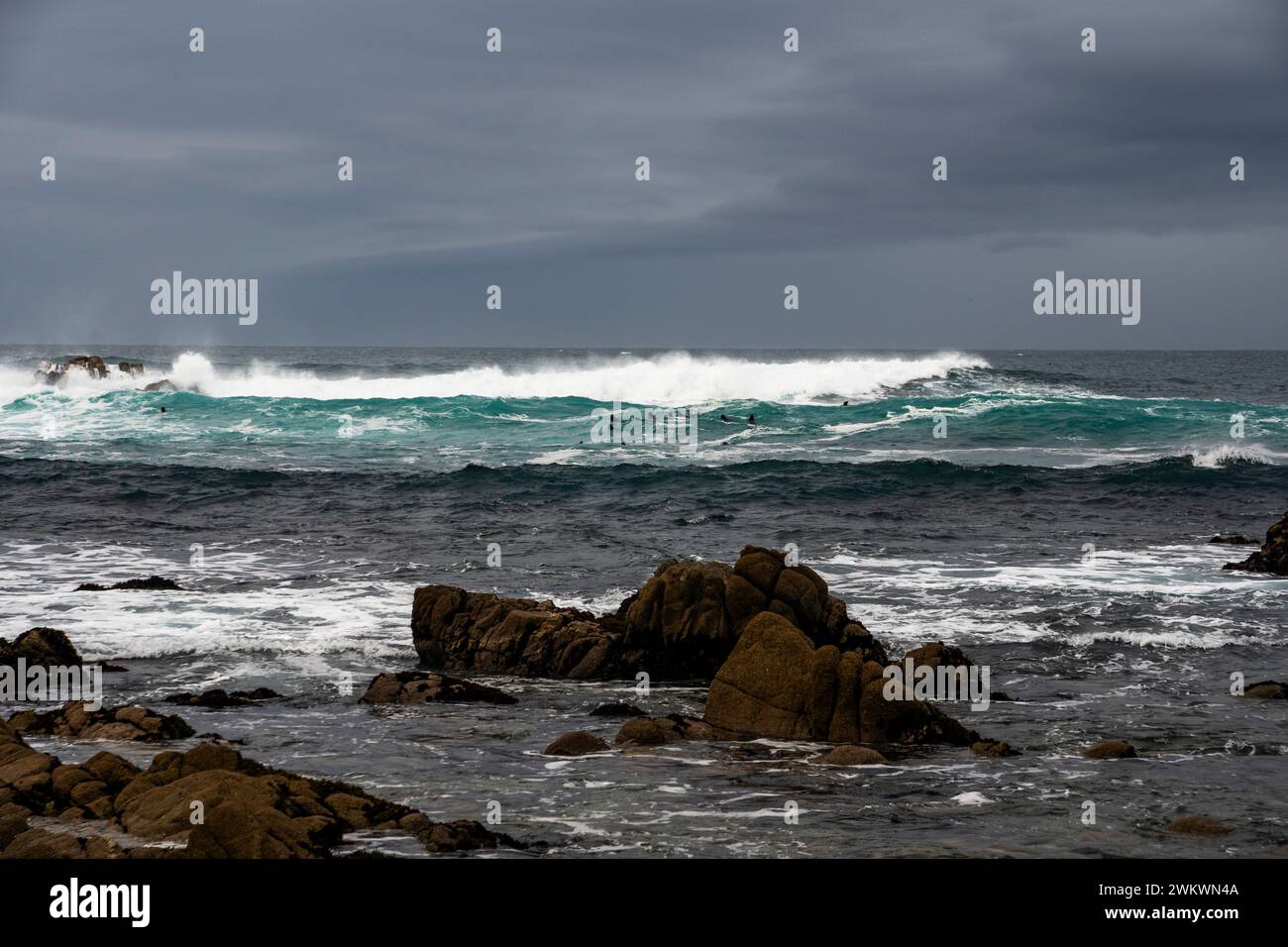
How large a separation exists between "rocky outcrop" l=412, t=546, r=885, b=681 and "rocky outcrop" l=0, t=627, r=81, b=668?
409 centimetres

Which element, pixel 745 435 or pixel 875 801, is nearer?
pixel 875 801

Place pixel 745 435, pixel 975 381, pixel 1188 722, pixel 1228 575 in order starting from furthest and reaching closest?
pixel 975 381
pixel 745 435
pixel 1228 575
pixel 1188 722

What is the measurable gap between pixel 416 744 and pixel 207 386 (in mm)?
59906

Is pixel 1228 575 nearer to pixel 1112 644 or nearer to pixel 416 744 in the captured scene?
pixel 1112 644

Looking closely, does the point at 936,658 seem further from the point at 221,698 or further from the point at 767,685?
the point at 221,698

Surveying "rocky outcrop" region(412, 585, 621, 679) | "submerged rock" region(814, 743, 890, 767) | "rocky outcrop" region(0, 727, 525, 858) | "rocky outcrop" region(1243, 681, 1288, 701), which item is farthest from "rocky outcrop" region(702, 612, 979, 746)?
"rocky outcrop" region(0, 727, 525, 858)

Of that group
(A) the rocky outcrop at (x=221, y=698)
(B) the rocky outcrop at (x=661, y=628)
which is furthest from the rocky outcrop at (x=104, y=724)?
(B) the rocky outcrop at (x=661, y=628)

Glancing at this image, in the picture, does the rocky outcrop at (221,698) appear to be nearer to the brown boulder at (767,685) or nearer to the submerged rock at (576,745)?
the submerged rock at (576,745)

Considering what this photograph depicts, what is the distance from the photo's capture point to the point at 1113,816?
9406 mm

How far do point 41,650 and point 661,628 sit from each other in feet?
23.9

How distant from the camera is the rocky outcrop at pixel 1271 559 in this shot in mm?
20828

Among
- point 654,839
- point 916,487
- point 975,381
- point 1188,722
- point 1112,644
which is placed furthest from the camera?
point 975,381

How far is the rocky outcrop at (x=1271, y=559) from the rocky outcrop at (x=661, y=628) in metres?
9.92
